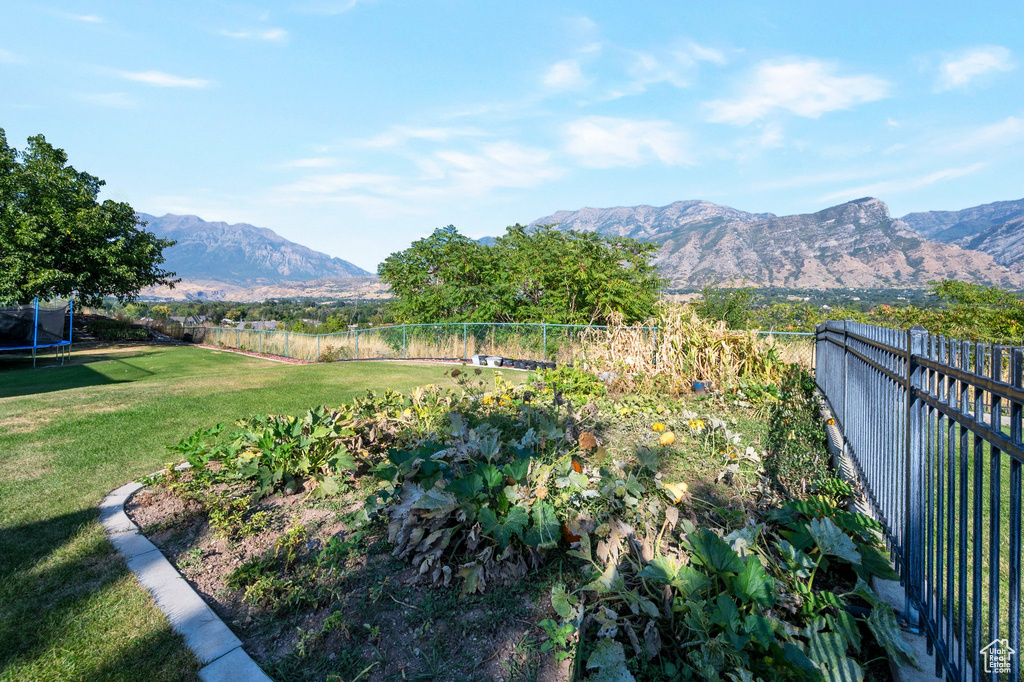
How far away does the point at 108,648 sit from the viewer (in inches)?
76.7

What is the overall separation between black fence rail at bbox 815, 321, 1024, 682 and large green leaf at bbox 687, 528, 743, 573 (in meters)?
0.62

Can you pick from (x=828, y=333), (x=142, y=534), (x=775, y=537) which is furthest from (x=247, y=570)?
(x=828, y=333)

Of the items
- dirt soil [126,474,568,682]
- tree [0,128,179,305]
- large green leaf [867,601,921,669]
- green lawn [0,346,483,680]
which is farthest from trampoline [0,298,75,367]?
large green leaf [867,601,921,669]

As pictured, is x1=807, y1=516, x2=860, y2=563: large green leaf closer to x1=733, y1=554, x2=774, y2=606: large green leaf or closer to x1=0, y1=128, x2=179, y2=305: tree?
x1=733, y1=554, x2=774, y2=606: large green leaf

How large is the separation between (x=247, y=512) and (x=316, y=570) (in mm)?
993

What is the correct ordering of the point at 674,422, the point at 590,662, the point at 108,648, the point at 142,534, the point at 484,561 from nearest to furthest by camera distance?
the point at 590,662 < the point at 108,648 < the point at 484,561 < the point at 142,534 < the point at 674,422

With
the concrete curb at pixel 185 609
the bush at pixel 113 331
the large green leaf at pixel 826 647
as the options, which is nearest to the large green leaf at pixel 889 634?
the large green leaf at pixel 826 647

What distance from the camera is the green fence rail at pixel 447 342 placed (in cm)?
1245

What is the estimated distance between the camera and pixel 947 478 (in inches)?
55.5

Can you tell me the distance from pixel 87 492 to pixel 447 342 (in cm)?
1181

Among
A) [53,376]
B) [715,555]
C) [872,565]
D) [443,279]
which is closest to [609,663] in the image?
[715,555]

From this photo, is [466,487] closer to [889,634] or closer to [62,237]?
[889,634]

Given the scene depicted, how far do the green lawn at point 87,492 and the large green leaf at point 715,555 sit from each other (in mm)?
1901

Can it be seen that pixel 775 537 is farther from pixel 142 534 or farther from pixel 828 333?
pixel 828 333
